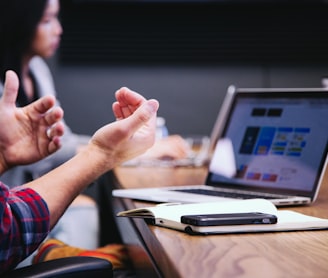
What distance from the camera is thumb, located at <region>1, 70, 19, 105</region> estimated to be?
5.59 feet

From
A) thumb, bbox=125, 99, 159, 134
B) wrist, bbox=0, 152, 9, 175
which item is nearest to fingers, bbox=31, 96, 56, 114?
wrist, bbox=0, 152, 9, 175

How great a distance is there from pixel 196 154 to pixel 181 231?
1726 mm

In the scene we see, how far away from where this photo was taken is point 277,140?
166 centimetres

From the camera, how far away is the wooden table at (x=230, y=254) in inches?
32.3

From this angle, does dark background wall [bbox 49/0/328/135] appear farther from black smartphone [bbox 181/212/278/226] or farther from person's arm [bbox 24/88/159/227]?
black smartphone [bbox 181/212/278/226]

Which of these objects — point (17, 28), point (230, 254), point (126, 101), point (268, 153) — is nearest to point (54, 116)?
point (126, 101)

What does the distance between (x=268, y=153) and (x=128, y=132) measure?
0.50 metres

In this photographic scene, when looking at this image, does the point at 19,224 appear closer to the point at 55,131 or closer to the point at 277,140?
the point at 55,131

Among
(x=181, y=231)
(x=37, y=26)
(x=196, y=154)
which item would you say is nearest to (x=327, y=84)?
(x=196, y=154)

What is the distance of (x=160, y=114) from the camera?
4.62 m

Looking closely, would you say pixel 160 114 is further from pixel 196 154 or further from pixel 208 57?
pixel 196 154

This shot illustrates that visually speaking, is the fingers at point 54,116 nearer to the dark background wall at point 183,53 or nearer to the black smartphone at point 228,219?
the black smartphone at point 228,219

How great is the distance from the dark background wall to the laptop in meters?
2.71

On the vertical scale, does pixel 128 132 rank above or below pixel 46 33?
below
